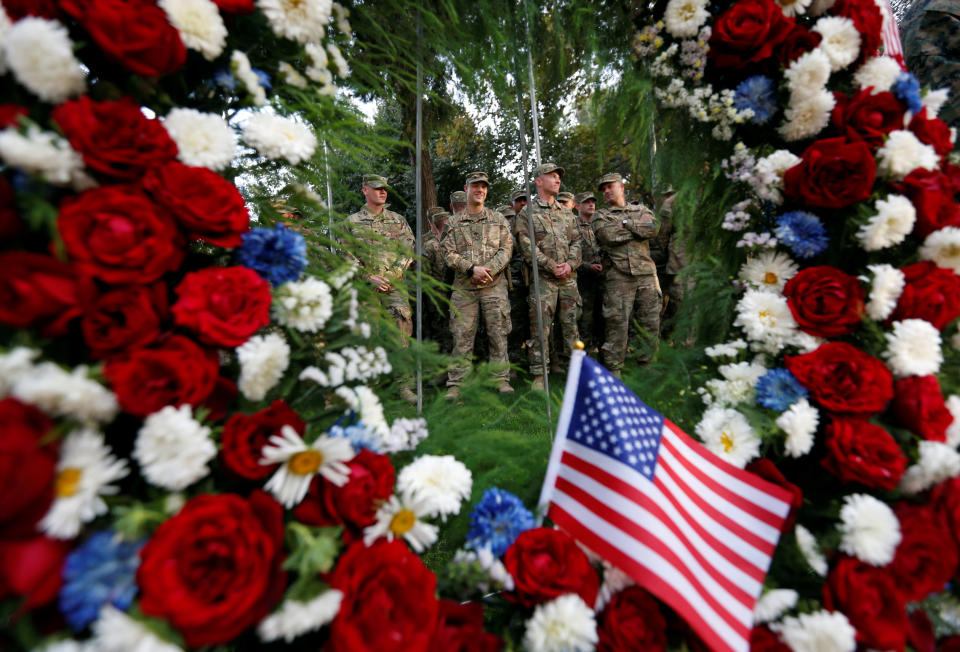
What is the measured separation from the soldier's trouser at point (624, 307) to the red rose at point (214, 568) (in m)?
5.90

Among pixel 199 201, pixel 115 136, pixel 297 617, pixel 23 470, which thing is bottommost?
pixel 297 617

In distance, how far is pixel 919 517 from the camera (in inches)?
56.3

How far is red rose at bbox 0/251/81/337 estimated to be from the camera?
34.9 inches

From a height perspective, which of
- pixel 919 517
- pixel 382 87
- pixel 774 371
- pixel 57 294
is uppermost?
pixel 382 87

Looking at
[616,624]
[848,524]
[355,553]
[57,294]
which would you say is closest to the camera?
[57,294]

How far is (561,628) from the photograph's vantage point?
1.16 metres

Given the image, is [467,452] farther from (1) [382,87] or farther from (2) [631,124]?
(2) [631,124]

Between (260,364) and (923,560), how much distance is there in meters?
1.87

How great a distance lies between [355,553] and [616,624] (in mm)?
694

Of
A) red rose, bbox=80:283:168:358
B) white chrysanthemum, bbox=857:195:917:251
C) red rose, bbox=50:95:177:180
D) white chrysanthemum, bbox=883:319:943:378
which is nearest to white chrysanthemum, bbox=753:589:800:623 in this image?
white chrysanthemum, bbox=883:319:943:378

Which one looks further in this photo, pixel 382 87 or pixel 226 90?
pixel 382 87

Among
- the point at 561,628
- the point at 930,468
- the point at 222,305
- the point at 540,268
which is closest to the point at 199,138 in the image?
the point at 222,305

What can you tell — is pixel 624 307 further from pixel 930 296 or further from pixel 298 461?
pixel 298 461

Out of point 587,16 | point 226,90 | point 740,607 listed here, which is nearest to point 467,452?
point 740,607
